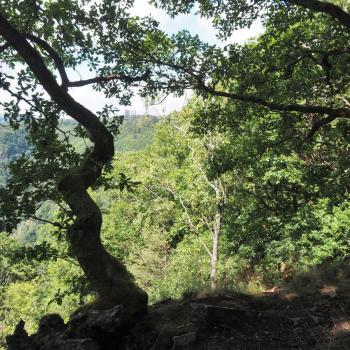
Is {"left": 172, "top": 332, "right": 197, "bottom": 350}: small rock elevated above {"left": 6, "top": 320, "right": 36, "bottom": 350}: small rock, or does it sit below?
below

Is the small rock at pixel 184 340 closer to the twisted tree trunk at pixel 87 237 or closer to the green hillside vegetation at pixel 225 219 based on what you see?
the twisted tree trunk at pixel 87 237

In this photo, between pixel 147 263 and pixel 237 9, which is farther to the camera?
pixel 147 263

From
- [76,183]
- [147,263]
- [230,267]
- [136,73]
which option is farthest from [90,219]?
[147,263]

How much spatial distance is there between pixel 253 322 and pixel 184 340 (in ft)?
3.76

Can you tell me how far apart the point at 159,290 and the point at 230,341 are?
2005cm

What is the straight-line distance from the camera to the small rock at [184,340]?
203 inches

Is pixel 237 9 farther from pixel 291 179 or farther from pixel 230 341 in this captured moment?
pixel 291 179

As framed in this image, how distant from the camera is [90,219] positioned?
225 inches

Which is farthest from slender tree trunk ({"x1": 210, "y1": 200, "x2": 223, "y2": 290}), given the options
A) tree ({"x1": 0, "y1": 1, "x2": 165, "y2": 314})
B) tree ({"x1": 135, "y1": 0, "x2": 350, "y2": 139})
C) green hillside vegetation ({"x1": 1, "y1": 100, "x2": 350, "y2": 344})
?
tree ({"x1": 0, "y1": 1, "x2": 165, "y2": 314})

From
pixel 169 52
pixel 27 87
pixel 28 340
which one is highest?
pixel 169 52

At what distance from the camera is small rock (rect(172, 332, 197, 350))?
5.16 meters

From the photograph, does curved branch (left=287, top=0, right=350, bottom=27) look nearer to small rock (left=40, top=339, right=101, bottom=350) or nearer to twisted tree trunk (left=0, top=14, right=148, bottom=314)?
twisted tree trunk (left=0, top=14, right=148, bottom=314)

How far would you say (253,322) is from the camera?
5.76m

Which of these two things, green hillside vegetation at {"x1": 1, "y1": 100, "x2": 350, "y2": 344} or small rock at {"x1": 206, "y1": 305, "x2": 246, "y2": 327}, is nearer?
small rock at {"x1": 206, "y1": 305, "x2": 246, "y2": 327}
